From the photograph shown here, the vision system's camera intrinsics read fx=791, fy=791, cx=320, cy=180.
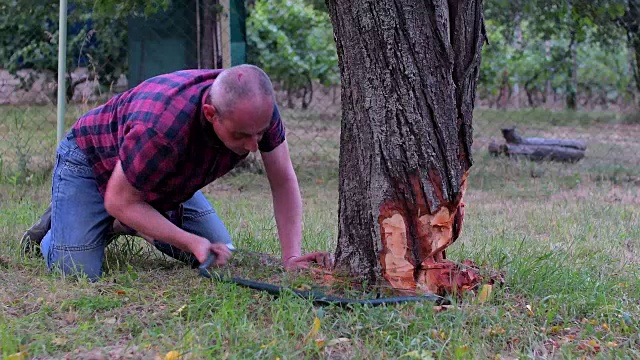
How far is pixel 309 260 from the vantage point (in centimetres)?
386

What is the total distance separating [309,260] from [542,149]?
6475mm

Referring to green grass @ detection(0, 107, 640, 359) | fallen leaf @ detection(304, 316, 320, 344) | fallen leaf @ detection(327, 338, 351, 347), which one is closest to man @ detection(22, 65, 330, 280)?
green grass @ detection(0, 107, 640, 359)

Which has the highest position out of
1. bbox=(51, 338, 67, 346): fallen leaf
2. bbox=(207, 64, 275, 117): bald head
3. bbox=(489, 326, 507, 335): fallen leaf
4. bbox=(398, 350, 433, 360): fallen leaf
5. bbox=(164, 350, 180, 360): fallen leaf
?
bbox=(207, 64, 275, 117): bald head

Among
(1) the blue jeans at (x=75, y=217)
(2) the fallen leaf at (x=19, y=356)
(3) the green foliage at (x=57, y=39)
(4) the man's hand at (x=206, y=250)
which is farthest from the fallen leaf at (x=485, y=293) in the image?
(3) the green foliage at (x=57, y=39)

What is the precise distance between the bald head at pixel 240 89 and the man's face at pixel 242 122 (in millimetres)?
15

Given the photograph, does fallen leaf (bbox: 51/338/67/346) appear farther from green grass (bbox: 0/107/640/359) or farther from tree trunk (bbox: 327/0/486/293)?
tree trunk (bbox: 327/0/486/293)

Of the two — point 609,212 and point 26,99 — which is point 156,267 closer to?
point 609,212

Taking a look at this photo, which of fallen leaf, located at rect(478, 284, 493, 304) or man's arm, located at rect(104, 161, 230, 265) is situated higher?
man's arm, located at rect(104, 161, 230, 265)

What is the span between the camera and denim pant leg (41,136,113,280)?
13.2ft

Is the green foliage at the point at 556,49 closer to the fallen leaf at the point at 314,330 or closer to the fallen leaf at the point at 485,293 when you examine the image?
the fallen leaf at the point at 485,293

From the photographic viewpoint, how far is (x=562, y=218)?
236 inches

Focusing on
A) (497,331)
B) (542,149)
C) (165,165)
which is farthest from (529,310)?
(542,149)

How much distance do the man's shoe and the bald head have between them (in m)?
1.74

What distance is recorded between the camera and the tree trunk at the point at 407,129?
3447mm
